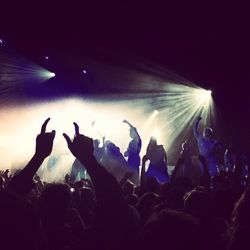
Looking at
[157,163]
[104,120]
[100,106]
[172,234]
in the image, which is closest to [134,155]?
[157,163]

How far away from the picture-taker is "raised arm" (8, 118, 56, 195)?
2393mm

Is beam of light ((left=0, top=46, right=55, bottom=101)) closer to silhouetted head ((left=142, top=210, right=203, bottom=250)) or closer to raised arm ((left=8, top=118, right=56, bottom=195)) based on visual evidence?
raised arm ((left=8, top=118, right=56, bottom=195))

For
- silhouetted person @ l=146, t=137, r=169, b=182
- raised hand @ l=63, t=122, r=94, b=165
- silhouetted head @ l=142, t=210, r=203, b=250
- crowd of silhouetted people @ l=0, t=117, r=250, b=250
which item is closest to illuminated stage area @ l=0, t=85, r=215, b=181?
silhouetted person @ l=146, t=137, r=169, b=182

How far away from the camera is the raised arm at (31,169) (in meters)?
2.39

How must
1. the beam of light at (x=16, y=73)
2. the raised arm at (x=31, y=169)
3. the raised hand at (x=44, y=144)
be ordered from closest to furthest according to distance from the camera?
the raised arm at (x=31, y=169)
the raised hand at (x=44, y=144)
the beam of light at (x=16, y=73)

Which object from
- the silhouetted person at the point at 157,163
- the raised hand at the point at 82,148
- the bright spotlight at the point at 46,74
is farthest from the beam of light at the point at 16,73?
the raised hand at the point at 82,148

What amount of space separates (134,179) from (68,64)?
36.3 ft

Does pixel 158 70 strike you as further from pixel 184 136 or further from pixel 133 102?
pixel 184 136

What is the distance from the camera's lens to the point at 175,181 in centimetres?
419

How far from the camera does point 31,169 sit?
2492 mm

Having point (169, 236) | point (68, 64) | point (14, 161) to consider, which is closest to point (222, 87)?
point (68, 64)

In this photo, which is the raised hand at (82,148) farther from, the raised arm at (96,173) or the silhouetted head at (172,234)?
the silhouetted head at (172,234)

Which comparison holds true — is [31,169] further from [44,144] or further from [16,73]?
[16,73]

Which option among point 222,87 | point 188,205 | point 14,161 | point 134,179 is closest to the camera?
point 188,205
